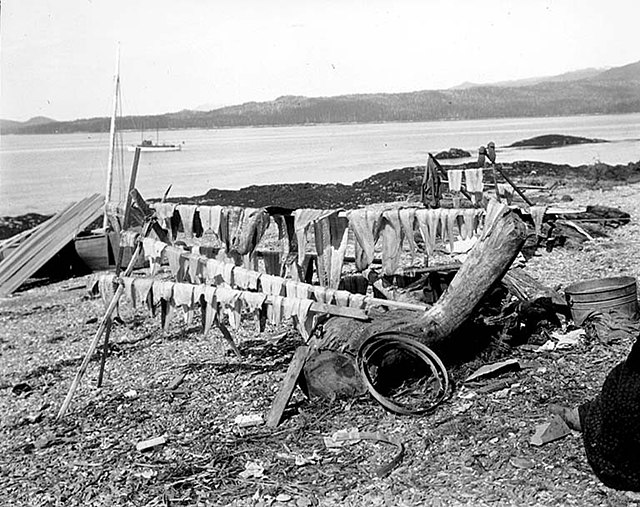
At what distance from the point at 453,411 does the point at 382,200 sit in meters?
23.6

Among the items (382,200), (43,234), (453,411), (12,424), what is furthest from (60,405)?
(382,200)

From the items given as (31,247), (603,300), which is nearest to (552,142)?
(31,247)

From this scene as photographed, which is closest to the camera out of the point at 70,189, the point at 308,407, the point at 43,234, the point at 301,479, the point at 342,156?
the point at 301,479

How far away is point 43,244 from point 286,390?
44.2ft

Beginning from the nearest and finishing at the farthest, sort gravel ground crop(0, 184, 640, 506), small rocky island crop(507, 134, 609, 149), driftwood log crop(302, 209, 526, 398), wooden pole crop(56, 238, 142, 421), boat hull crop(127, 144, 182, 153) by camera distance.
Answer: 1. gravel ground crop(0, 184, 640, 506)
2. driftwood log crop(302, 209, 526, 398)
3. wooden pole crop(56, 238, 142, 421)
4. small rocky island crop(507, 134, 609, 149)
5. boat hull crop(127, 144, 182, 153)

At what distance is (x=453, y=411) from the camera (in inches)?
280

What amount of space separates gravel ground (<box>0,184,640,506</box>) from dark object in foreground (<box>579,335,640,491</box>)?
0.44 feet

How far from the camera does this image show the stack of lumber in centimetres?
1798

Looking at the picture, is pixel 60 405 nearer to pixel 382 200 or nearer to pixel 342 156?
pixel 382 200

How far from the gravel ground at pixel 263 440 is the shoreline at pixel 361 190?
2048 cm

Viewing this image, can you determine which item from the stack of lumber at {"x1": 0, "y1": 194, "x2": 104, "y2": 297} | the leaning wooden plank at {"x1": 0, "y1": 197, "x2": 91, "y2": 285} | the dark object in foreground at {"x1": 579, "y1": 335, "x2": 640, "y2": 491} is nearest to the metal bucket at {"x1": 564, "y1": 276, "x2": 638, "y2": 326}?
the dark object in foreground at {"x1": 579, "y1": 335, "x2": 640, "y2": 491}

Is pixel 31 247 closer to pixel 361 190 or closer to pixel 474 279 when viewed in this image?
pixel 474 279

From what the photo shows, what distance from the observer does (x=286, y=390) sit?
24.5 feet

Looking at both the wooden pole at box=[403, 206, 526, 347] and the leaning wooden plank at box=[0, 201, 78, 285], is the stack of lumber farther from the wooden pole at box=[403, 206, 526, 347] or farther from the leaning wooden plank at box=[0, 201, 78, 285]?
the wooden pole at box=[403, 206, 526, 347]
